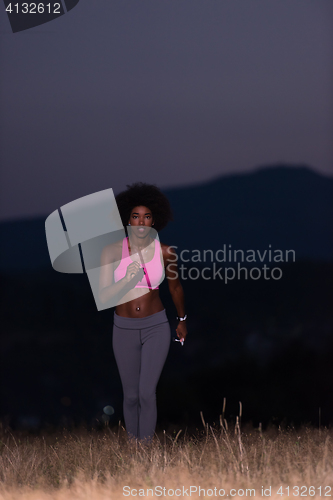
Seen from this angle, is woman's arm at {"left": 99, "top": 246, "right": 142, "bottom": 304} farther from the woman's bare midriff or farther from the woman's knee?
the woman's knee

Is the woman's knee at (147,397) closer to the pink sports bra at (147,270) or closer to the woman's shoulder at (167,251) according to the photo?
the pink sports bra at (147,270)

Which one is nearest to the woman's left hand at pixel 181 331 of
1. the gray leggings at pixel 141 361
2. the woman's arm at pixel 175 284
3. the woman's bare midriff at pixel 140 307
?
the woman's arm at pixel 175 284

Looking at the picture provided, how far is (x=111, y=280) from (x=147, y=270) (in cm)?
35

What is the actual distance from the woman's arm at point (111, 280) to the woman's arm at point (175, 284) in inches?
14.6

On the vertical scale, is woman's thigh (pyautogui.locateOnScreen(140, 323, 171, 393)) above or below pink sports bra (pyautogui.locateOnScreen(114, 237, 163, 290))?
below

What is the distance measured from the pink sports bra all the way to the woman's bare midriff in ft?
0.30

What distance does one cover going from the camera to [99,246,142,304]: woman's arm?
426 centimetres

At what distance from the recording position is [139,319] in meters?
4.42

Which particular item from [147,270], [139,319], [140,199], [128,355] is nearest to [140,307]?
[139,319]

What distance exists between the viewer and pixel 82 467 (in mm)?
4000

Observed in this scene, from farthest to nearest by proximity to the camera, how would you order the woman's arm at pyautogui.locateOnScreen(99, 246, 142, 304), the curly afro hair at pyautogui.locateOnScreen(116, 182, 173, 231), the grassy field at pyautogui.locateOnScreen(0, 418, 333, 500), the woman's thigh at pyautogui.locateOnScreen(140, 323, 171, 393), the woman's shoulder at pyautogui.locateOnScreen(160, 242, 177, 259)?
the curly afro hair at pyautogui.locateOnScreen(116, 182, 173, 231), the woman's shoulder at pyautogui.locateOnScreen(160, 242, 177, 259), the woman's thigh at pyautogui.locateOnScreen(140, 323, 171, 393), the woman's arm at pyautogui.locateOnScreen(99, 246, 142, 304), the grassy field at pyautogui.locateOnScreen(0, 418, 333, 500)

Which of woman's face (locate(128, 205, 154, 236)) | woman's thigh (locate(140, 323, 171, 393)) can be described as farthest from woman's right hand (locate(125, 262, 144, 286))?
woman's thigh (locate(140, 323, 171, 393))

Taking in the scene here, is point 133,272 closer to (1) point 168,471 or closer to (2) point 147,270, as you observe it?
(2) point 147,270

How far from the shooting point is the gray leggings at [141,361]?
4375mm
